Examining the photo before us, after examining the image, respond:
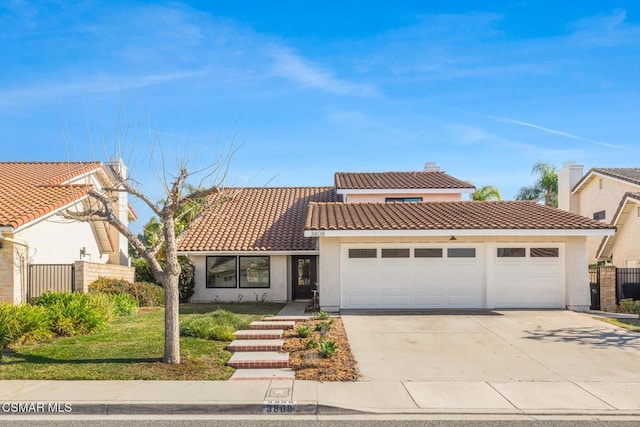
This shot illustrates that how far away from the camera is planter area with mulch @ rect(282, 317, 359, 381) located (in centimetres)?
926

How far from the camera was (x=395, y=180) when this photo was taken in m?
27.1

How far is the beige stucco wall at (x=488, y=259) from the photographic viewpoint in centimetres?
1734

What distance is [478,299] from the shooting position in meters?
17.5

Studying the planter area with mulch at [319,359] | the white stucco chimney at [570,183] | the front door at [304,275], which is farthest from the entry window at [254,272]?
the white stucco chimney at [570,183]

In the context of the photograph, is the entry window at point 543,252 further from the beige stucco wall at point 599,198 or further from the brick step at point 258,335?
the brick step at point 258,335

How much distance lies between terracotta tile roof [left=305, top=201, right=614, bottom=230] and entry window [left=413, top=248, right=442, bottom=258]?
88 cm

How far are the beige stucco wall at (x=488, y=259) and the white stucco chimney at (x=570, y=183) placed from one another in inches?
609

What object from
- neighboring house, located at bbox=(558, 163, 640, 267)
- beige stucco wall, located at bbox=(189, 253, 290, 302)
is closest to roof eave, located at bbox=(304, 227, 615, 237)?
beige stucco wall, located at bbox=(189, 253, 290, 302)

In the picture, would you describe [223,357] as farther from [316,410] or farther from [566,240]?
[566,240]

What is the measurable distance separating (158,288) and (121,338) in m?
8.53

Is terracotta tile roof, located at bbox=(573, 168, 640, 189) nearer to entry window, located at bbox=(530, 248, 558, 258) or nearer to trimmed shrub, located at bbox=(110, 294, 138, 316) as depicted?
entry window, located at bbox=(530, 248, 558, 258)

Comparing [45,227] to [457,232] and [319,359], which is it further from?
[457,232]

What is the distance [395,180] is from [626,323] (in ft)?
45.2

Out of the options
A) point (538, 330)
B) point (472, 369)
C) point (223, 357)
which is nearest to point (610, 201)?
point (538, 330)
